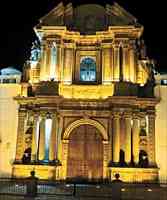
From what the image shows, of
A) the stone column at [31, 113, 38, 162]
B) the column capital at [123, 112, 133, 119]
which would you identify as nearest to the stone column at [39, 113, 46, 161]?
the stone column at [31, 113, 38, 162]

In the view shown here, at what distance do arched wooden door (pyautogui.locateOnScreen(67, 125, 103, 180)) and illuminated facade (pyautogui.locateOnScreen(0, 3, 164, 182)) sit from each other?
0.20ft

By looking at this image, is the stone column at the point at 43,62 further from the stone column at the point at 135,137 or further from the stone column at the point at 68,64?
the stone column at the point at 135,137

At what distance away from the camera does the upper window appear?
2683cm

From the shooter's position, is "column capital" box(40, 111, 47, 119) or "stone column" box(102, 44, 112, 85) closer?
"column capital" box(40, 111, 47, 119)

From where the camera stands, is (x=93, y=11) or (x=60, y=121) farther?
(x=93, y=11)

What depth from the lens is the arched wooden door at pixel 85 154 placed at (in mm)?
25172

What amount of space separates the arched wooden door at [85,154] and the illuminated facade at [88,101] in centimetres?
6

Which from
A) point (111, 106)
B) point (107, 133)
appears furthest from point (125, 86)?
point (107, 133)

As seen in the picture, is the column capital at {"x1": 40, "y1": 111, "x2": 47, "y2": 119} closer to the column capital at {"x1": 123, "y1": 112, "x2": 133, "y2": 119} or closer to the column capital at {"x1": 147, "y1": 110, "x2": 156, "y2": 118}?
the column capital at {"x1": 123, "y1": 112, "x2": 133, "y2": 119}

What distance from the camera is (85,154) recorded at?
2550 centimetres

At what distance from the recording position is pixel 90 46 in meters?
27.3

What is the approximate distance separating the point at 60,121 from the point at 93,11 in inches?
307

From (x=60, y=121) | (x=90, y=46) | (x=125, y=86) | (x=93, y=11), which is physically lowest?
(x=60, y=121)

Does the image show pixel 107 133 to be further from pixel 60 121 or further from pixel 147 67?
pixel 147 67
